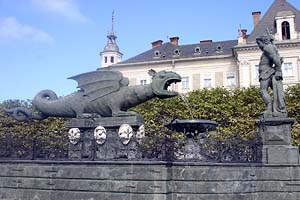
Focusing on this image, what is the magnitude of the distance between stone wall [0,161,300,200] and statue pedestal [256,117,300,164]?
29cm

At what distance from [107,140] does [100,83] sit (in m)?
2.02

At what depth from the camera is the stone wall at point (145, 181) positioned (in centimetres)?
→ 930

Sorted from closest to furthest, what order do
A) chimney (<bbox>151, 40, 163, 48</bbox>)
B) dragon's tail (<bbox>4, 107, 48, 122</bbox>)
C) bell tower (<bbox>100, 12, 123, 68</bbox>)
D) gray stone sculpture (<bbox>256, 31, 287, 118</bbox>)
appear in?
gray stone sculpture (<bbox>256, 31, 287, 118</bbox>), dragon's tail (<bbox>4, 107, 48, 122</bbox>), chimney (<bbox>151, 40, 163, 48</bbox>), bell tower (<bbox>100, 12, 123, 68</bbox>)

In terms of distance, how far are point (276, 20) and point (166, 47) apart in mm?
14792

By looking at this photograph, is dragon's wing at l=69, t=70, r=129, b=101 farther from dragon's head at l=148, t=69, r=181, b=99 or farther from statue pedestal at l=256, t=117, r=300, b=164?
statue pedestal at l=256, t=117, r=300, b=164

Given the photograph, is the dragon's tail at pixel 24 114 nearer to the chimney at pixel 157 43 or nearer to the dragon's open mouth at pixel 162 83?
the dragon's open mouth at pixel 162 83

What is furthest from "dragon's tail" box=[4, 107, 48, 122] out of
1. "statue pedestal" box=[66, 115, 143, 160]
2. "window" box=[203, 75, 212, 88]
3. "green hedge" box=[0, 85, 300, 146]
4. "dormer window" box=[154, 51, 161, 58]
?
"dormer window" box=[154, 51, 161, 58]

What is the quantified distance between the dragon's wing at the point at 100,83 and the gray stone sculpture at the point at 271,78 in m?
4.57

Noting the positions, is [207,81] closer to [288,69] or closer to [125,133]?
[288,69]

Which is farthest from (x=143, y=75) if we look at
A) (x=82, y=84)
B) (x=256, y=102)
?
(x=82, y=84)

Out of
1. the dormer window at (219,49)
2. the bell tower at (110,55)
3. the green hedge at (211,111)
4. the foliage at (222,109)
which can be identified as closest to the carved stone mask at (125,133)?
the green hedge at (211,111)

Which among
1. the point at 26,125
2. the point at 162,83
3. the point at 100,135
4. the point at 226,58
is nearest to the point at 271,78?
the point at 162,83

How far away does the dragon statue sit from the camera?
1123 centimetres

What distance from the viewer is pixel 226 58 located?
1719 inches
